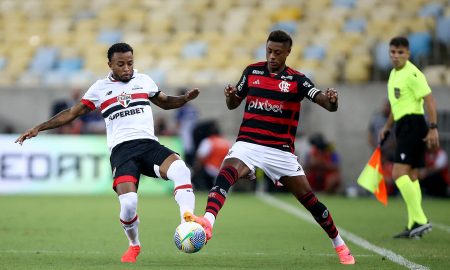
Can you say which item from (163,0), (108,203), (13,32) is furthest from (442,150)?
(13,32)

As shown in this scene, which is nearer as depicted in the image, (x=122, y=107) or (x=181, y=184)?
(x=181, y=184)

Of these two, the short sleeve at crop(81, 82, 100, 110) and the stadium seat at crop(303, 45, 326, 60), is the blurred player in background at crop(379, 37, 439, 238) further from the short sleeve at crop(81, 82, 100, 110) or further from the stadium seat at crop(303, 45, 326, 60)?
the stadium seat at crop(303, 45, 326, 60)

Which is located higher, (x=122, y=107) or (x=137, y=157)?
(x=122, y=107)

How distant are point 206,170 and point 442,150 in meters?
4.74

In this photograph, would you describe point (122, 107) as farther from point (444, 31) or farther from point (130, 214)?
point (444, 31)

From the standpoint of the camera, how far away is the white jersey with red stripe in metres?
9.12

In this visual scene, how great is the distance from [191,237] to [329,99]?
1.61m

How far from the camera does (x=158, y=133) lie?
21.7 meters

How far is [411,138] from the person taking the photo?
11773mm

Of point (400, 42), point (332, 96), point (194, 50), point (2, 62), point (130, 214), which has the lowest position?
point (2, 62)

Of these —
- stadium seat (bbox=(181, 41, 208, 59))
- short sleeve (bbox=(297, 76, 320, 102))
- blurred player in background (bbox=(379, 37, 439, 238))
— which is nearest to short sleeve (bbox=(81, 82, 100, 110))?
short sleeve (bbox=(297, 76, 320, 102))

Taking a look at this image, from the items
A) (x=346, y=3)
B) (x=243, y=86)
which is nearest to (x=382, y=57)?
(x=346, y=3)

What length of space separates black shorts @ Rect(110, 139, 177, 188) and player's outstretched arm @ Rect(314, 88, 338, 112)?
142cm

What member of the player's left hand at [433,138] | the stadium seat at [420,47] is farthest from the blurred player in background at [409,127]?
the stadium seat at [420,47]
